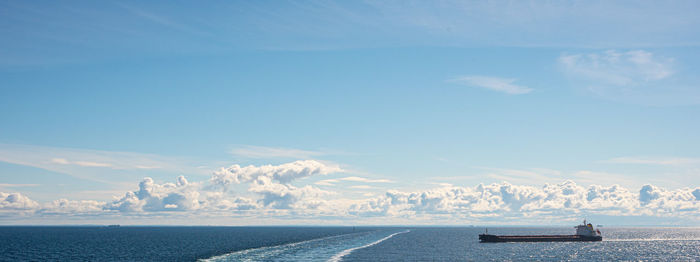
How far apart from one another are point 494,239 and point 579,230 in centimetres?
3537

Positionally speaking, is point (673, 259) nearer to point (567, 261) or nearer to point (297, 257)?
point (567, 261)

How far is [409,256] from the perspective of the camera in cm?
11244

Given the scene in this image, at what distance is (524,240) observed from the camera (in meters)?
177

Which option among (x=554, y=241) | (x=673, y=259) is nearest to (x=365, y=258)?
(x=673, y=259)

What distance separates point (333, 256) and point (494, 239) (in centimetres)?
8463

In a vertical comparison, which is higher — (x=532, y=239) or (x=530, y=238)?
(x=530, y=238)

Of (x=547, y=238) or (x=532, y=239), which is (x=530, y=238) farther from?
(x=547, y=238)

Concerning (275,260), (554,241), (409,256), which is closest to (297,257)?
(275,260)

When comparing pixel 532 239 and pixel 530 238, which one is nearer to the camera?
pixel 530 238

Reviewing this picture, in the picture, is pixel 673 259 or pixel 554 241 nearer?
pixel 673 259

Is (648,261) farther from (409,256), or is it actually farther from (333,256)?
(333,256)

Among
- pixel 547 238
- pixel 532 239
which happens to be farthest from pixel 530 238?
pixel 547 238

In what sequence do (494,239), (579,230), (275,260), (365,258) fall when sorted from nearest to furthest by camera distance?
(275,260), (365,258), (494,239), (579,230)

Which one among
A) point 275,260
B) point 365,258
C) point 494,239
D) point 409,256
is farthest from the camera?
point 494,239
